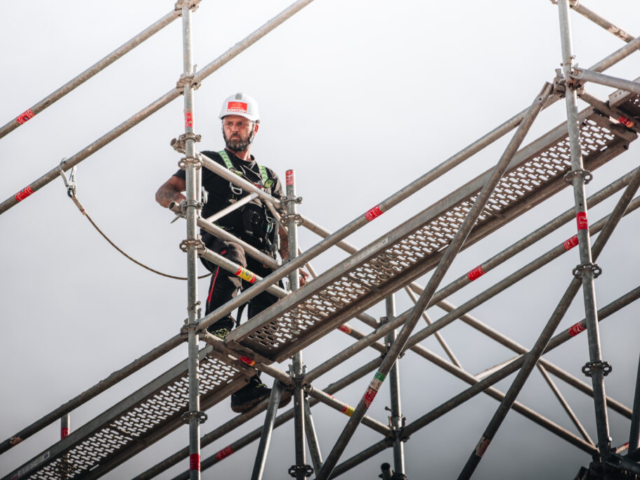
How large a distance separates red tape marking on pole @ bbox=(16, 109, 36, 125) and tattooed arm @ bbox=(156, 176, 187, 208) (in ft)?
4.03

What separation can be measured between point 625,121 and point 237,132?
12.3 feet

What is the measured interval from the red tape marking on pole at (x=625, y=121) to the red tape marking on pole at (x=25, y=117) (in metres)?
4.78

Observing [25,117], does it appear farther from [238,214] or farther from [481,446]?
[481,446]

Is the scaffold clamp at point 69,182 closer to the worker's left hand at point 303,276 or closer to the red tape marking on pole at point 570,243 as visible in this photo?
the worker's left hand at point 303,276

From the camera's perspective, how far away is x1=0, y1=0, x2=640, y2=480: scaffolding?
8.05m

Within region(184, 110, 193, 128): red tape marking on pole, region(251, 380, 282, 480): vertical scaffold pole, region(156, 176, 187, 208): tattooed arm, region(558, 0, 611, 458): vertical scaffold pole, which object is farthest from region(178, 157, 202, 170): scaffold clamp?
region(558, 0, 611, 458): vertical scaffold pole

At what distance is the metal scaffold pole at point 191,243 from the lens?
8953mm

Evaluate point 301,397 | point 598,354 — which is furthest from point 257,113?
point 598,354

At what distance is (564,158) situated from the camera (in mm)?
8523

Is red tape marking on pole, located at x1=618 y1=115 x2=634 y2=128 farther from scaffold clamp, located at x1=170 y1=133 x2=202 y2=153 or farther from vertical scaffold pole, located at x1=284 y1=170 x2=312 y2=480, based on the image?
scaffold clamp, located at x1=170 y1=133 x2=202 y2=153

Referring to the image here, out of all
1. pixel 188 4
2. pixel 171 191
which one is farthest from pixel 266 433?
Result: pixel 188 4

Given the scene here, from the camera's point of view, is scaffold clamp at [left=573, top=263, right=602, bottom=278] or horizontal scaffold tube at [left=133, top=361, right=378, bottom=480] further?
horizontal scaffold tube at [left=133, top=361, right=378, bottom=480]

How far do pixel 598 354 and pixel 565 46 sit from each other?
2.06 metres

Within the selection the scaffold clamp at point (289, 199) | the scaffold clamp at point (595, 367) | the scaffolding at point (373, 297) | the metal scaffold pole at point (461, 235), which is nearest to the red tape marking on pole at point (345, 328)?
the scaffolding at point (373, 297)
